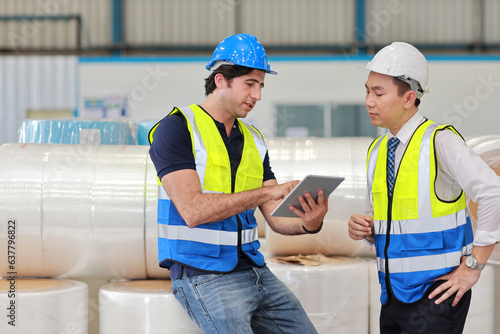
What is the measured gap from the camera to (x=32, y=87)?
32.4ft

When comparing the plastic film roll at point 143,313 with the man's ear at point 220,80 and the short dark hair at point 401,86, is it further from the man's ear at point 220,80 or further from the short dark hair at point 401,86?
the short dark hair at point 401,86

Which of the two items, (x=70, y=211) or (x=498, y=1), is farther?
(x=498, y=1)

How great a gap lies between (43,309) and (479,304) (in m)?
1.94

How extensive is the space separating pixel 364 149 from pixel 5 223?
1.76 meters

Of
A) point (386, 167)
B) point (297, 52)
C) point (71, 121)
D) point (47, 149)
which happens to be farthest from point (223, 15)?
point (386, 167)

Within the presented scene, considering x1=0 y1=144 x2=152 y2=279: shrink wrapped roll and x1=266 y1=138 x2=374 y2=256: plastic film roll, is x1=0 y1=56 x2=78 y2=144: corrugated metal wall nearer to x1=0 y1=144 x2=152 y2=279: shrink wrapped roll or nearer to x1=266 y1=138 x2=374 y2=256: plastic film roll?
x1=0 y1=144 x2=152 y2=279: shrink wrapped roll

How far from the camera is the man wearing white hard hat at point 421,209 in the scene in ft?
6.03

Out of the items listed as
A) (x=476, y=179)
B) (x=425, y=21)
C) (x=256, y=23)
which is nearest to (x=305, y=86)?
(x=256, y=23)

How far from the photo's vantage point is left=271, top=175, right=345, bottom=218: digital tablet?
6.51 ft

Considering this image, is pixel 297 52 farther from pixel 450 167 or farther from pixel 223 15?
pixel 450 167

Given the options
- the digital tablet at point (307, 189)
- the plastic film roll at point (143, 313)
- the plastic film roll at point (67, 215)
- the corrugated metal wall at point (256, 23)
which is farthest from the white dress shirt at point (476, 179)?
the corrugated metal wall at point (256, 23)

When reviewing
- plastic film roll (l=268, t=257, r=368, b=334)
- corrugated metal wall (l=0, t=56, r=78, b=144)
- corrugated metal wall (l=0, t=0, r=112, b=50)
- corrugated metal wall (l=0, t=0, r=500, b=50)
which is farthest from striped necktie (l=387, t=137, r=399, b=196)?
corrugated metal wall (l=0, t=0, r=112, b=50)

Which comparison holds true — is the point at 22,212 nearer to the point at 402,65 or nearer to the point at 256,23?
the point at 402,65

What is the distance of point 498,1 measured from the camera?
11078mm
